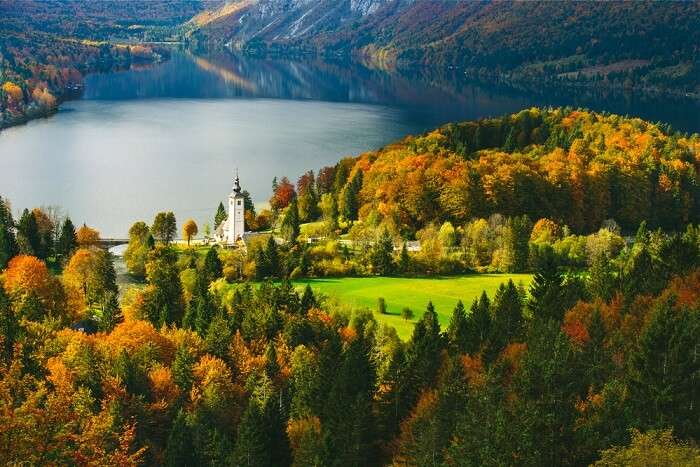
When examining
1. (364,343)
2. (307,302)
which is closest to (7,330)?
(307,302)

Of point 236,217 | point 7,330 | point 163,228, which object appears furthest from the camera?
point 236,217

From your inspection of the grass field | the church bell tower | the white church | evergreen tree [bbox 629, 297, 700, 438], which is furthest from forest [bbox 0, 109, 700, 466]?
the church bell tower

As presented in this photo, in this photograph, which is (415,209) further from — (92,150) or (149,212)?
(92,150)

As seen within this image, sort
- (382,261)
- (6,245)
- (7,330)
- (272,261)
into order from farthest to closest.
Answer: (382,261), (272,261), (6,245), (7,330)

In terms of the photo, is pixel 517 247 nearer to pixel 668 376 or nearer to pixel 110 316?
pixel 110 316

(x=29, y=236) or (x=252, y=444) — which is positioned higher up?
(x=29, y=236)

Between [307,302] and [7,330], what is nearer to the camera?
[7,330]
